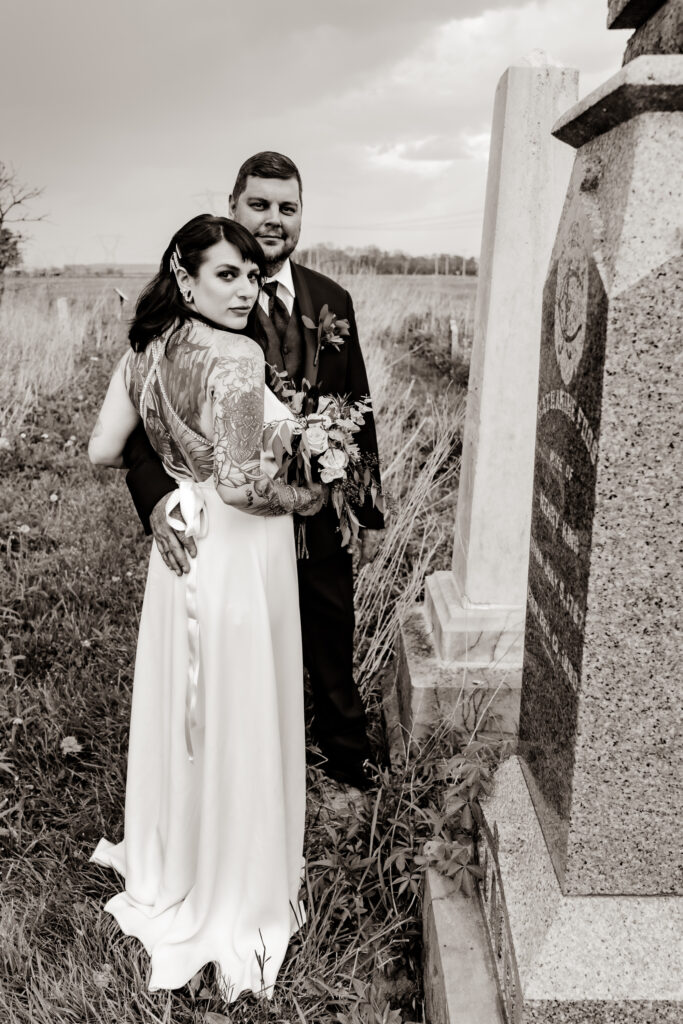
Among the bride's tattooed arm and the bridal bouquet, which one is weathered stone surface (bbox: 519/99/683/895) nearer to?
the bridal bouquet

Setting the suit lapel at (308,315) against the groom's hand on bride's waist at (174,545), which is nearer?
the groom's hand on bride's waist at (174,545)

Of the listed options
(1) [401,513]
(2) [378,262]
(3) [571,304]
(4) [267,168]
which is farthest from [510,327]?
(2) [378,262]

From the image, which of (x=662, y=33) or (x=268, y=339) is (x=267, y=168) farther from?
(x=662, y=33)

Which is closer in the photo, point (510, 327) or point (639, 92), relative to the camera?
point (639, 92)

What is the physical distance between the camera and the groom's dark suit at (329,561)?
2.98 m

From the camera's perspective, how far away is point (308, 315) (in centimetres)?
300

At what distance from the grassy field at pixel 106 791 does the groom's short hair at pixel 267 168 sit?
5.62ft

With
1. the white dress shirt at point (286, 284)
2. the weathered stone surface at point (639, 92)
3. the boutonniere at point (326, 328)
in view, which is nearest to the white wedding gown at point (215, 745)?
the boutonniere at point (326, 328)

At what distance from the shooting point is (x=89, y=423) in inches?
292

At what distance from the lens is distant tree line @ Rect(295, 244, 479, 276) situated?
36.6 feet

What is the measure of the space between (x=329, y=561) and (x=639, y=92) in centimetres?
210

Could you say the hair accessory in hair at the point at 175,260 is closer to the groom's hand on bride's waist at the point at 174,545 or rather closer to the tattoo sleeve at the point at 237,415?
the tattoo sleeve at the point at 237,415

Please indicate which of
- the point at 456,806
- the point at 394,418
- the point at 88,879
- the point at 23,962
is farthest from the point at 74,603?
the point at 394,418

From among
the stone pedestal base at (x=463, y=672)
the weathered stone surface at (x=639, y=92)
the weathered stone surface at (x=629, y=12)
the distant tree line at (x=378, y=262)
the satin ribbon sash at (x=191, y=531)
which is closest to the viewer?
the weathered stone surface at (x=639, y=92)
